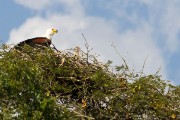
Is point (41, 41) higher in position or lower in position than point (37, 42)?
higher

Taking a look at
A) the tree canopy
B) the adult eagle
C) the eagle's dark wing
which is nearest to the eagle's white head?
the adult eagle

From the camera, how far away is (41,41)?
1078 centimetres

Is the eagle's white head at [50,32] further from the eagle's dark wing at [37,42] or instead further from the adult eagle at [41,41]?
the eagle's dark wing at [37,42]

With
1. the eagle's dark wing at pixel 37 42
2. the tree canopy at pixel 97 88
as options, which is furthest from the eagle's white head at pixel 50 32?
the tree canopy at pixel 97 88

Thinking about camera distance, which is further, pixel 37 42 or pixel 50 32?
pixel 50 32

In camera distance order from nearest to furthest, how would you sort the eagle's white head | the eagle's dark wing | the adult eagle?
1. the adult eagle
2. the eagle's dark wing
3. the eagle's white head

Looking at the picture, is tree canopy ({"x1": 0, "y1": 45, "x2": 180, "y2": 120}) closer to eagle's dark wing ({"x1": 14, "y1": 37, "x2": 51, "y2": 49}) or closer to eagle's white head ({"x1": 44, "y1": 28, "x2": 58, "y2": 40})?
eagle's dark wing ({"x1": 14, "y1": 37, "x2": 51, "y2": 49})

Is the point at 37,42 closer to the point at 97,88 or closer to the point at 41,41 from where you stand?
the point at 41,41

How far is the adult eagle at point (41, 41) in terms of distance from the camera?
9841 millimetres

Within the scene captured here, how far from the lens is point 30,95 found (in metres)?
6.95

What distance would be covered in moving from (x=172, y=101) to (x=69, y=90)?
1644 mm

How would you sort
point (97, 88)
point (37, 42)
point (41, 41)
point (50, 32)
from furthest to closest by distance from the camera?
point (50, 32) → point (41, 41) → point (37, 42) → point (97, 88)

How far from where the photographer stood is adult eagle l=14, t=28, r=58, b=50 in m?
9.84

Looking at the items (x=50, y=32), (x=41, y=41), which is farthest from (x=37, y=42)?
(x=50, y=32)
